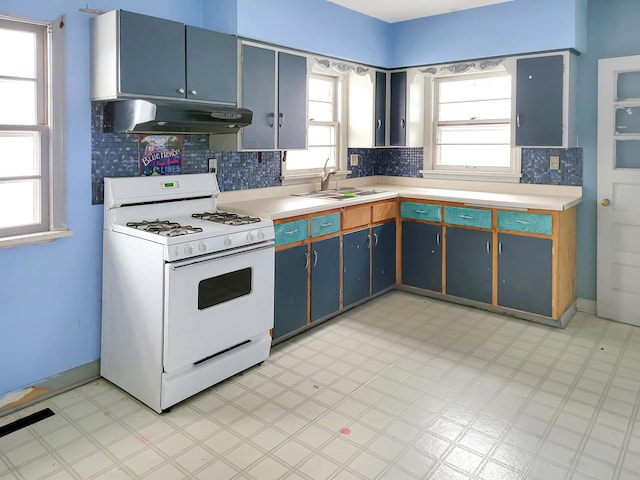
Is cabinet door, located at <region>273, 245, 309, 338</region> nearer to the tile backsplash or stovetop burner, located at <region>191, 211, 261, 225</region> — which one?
stovetop burner, located at <region>191, 211, 261, 225</region>

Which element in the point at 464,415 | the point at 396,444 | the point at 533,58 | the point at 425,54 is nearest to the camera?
the point at 396,444

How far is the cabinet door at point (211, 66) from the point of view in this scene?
3096 millimetres

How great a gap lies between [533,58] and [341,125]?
1738 mm

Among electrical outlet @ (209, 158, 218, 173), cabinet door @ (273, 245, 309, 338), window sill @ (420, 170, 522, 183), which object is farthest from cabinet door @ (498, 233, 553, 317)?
electrical outlet @ (209, 158, 218, 173)

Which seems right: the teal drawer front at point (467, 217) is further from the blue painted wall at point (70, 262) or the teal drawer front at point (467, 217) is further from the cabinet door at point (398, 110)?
the blue painted wall at point (70, 262)

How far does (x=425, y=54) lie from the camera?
15.4ft

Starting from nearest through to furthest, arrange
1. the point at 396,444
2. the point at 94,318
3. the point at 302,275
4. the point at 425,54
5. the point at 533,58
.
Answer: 1. the point at 396,444
2. the point at 94,318
3. the point at 302,275
4. the point at 533,58
5. the point at 425,54

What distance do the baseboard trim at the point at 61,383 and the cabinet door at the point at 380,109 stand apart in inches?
123

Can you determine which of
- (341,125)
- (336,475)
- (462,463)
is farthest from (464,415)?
(341,125)

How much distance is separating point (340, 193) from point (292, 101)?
94 centimetres

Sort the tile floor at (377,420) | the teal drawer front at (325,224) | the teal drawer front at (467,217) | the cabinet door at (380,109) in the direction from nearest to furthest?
the tile floor at (377,420), the teal drawer front at (325,224), the teal drawer front at (467,217), the cabinet door at (380,109)

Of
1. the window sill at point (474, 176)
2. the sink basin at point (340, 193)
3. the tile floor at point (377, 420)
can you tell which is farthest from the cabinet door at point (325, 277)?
the window sill at point (474, 176)

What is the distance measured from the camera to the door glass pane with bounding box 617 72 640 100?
3.83 m

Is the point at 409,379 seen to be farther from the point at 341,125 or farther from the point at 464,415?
the point at 341,125
